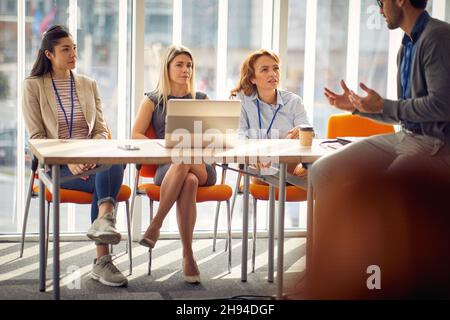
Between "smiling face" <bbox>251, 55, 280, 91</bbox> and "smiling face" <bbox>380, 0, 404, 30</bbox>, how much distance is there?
52.6 inches

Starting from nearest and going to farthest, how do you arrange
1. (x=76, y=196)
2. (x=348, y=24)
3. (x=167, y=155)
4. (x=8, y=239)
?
(x=167, y=155), (x=76, y=196), (x=8, y=239), (x=348, y=24)

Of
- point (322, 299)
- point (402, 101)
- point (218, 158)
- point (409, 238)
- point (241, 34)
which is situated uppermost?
point (241, 34)

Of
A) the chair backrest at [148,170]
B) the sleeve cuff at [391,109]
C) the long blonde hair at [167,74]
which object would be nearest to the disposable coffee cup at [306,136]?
the sleeve cuff at [391,109]

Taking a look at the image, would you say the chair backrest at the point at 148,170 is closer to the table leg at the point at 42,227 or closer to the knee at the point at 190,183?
the knee at the point at 190,183

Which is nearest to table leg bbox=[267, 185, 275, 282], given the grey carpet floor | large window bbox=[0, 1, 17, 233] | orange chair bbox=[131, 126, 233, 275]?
the grey carpet floor

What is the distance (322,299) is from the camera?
2670mm

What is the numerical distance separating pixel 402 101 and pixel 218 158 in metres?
0.85

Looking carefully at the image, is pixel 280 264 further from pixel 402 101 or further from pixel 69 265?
pixel 69 265

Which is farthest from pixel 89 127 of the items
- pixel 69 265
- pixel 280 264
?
pixel 280 264

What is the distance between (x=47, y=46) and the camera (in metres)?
4.09

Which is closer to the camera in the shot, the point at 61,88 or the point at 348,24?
the point at 61,88

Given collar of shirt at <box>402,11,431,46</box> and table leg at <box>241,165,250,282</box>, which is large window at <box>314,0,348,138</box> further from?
collar of shirt at <box>402,11,431,46</box>

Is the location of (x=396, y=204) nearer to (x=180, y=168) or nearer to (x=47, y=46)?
(x=180, y=168)

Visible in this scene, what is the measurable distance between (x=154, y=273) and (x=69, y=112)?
1025 mm
